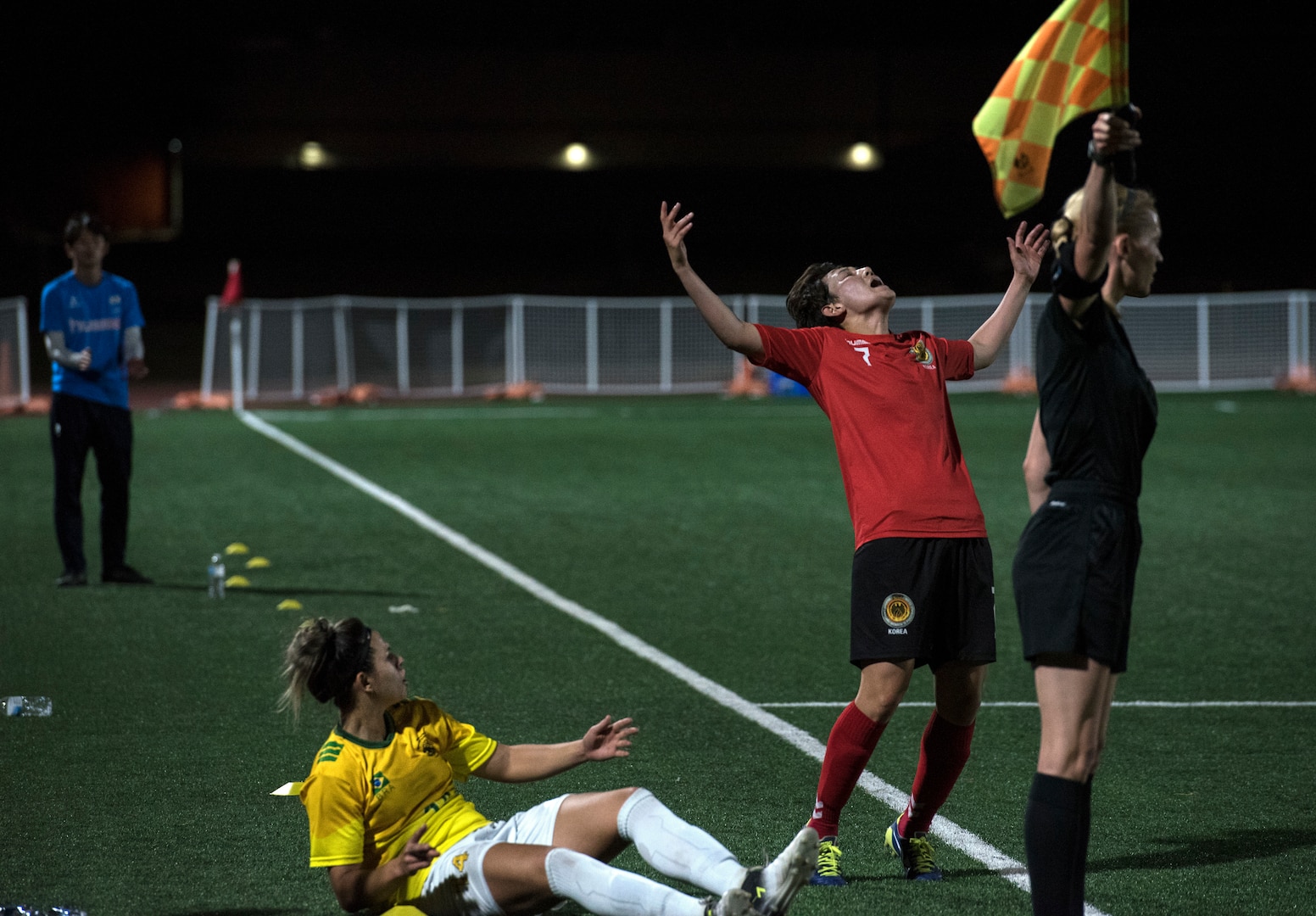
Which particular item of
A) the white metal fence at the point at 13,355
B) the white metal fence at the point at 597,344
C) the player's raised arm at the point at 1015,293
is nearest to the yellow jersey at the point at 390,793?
the player's raised arm at the point at 1015,293

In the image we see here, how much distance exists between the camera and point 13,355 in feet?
98.3

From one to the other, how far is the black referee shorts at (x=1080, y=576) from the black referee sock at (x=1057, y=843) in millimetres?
300

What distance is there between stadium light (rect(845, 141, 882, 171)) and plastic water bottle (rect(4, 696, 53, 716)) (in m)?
33.9

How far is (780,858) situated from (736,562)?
282 inches

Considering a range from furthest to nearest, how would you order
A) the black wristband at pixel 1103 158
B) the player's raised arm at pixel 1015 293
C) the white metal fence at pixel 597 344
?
the white metal fence at pixel 597 344, the player's raised arm at pixel 1015 293, the black wristband at pixel 1103 158

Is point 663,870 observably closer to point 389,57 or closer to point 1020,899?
point 1020,899

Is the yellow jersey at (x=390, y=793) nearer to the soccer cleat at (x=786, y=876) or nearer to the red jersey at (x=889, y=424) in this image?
the soccer cleat at (x=786, y=876)

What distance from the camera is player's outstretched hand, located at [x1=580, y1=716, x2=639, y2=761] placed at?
154 inches

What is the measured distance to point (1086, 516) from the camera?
350 centimetres

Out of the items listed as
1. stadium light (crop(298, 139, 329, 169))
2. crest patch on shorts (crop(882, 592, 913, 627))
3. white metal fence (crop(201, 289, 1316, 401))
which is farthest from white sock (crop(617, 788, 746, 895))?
stadium light (crop(298, 139, 329, 169))

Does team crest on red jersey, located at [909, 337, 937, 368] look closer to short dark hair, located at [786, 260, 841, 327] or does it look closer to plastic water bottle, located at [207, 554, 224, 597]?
short dark hair, located at [786, 260, 841, 327]

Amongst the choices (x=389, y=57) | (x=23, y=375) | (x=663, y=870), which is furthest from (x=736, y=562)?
(x=389, y=57)

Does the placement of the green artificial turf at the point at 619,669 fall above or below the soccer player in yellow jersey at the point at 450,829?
below

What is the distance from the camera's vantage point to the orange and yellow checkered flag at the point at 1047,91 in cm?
359
